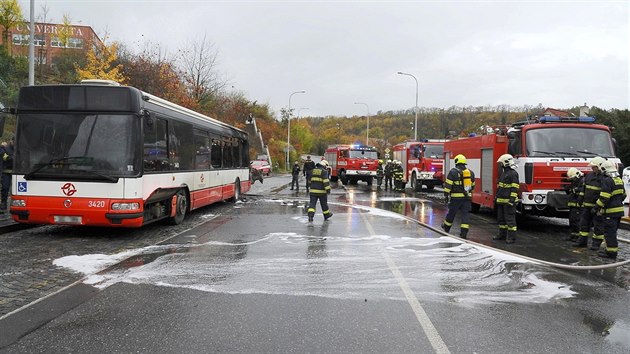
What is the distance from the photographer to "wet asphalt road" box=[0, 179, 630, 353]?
4.25 meters

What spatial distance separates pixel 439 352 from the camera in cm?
402

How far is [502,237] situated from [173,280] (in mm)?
6941

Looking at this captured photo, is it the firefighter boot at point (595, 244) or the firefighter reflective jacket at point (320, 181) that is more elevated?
the firefighter reflective jacket at point (320, 181)

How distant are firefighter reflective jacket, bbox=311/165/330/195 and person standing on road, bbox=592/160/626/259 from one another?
603 centimetres

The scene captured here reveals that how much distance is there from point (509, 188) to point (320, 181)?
179 inches

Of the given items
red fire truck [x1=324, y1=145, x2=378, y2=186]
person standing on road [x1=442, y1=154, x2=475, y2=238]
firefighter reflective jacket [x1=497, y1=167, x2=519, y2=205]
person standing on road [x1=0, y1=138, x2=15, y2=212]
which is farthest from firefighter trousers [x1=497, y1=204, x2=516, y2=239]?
red fire truck [x1=324, y1=145, x2=378, y2=186]

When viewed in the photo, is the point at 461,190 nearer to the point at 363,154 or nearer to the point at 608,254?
the point at 608,254

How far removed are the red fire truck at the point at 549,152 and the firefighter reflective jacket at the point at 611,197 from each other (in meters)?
2.46

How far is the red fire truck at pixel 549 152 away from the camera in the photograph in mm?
11078

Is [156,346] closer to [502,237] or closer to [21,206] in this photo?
[21,206]

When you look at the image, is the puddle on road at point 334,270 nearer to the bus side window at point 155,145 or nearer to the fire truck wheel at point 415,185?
the bus side window at point 155,145

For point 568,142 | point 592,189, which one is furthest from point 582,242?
point 568,142

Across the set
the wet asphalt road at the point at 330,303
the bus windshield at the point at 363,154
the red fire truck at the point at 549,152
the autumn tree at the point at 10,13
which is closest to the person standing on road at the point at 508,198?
the wet asphalt road at the point at 330,303

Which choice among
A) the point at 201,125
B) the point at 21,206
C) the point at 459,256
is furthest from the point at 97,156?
the point at 459,256
